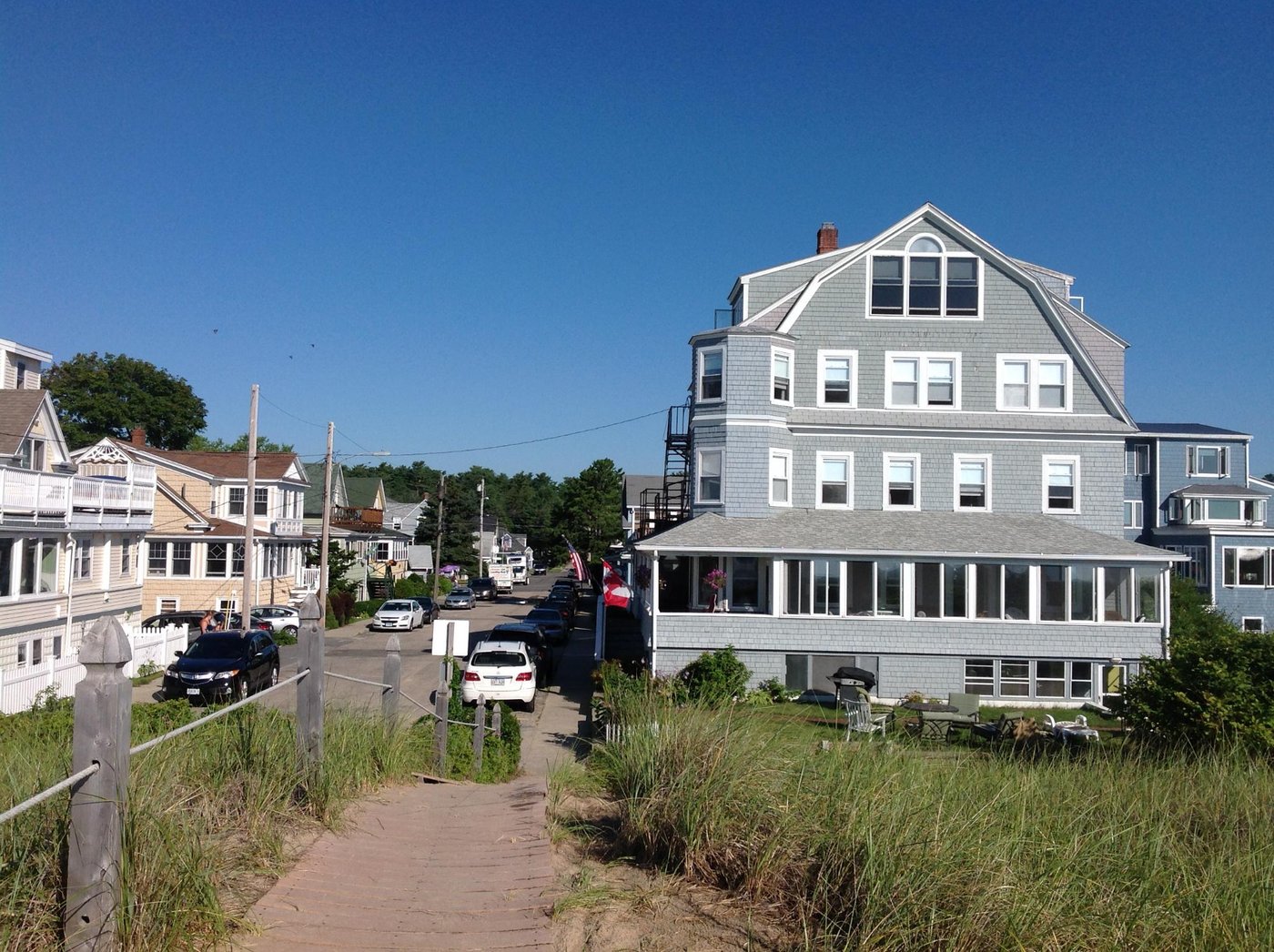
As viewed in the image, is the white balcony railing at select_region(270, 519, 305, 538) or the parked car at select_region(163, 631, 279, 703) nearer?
the parked car at select_region(163, 631, 279, 703)

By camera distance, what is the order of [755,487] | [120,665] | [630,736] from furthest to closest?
[755,487]
[630,736]
[120,665]

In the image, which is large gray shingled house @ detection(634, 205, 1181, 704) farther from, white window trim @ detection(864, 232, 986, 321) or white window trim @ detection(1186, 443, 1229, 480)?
white window trim @ detection(1186, 443, 1229, 480)

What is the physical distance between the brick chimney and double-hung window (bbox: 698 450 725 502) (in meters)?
10.1

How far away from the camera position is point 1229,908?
5.28m

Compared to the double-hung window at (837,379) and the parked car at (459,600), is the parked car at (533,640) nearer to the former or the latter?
the double-hung window at (837,379)

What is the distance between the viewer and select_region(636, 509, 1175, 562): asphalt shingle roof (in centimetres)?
2714

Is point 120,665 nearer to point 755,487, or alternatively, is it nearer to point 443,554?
point 755,487

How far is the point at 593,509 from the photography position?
8706 cm

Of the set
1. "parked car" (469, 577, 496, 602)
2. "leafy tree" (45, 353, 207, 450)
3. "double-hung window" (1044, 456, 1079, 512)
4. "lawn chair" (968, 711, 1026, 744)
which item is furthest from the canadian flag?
"leafy tree" (45, 353, 207, 450)

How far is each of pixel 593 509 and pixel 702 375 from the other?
5740cm

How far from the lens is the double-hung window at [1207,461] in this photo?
54.5m

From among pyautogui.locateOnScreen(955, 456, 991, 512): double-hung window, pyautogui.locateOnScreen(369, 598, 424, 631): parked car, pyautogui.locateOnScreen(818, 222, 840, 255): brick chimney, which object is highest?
pyautogui.locateOnScreen(818, 222, 840, 255): brick chimney

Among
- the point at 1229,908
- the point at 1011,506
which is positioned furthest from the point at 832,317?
the point at 1229,908

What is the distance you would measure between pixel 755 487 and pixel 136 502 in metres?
21.3
